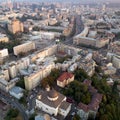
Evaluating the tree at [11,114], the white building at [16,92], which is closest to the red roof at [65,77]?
the white building at [16,92]

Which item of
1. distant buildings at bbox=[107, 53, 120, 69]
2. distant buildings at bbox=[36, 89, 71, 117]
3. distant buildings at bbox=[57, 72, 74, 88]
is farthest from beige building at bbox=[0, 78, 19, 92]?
distant buildings at bbox=[107, 53, 120, 69]

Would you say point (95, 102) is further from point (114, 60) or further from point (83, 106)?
point (114, 60)

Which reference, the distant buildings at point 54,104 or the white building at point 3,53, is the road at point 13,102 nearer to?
the distant buildings at point 54,104

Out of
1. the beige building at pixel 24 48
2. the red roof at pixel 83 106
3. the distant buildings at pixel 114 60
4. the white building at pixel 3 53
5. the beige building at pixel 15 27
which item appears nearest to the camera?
the red roof at pixel 83 106

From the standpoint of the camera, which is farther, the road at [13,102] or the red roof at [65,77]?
the red roof at [65,77]

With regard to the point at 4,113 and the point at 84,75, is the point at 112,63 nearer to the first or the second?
the point at 84,75

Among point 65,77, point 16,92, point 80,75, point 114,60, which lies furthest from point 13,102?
point 114,60
